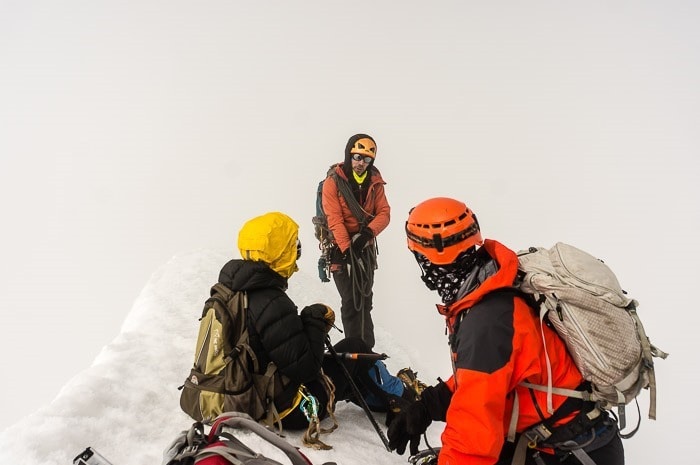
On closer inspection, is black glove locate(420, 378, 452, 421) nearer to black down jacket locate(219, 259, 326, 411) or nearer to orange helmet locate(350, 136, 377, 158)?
black down jacket locate(219, 259, 326, 411)

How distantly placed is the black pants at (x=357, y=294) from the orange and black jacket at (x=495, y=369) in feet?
14.6

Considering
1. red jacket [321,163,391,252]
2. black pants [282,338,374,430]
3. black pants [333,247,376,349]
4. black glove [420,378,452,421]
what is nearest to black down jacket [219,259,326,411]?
black pants [282,338,374,430]

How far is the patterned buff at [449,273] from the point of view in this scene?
3223 mm

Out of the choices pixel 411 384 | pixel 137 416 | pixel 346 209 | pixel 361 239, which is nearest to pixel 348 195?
pixel 346 209

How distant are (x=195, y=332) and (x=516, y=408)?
4.68 metres

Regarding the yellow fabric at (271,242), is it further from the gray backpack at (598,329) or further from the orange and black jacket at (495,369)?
the gray backpack at (598,329)

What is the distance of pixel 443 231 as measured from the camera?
315 cm

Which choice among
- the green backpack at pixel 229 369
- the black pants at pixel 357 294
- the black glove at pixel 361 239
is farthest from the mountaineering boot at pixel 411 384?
the black glove at pixel 361 239

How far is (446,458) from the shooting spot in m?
2.80

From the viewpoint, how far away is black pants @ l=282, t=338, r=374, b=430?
4.55 m

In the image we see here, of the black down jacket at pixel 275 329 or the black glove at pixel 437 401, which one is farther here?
the black down jacket at pixel 275 329

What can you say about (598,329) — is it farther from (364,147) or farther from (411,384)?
A: (364,147)

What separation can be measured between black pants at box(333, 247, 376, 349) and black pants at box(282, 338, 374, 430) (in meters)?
2.36

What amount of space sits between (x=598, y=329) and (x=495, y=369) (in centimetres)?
64
